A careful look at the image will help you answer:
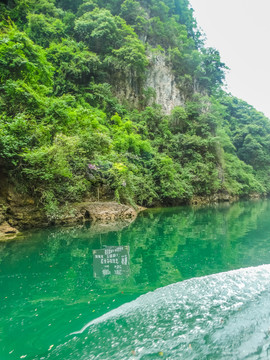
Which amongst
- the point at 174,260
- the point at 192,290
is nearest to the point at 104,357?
the point at 192,290

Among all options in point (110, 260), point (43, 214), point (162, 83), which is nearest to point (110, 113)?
point (162, 83)

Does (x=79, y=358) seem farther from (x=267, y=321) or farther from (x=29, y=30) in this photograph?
(x=29, y=30)


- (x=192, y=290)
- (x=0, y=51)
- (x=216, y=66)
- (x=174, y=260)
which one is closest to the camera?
(x=192, y=290)

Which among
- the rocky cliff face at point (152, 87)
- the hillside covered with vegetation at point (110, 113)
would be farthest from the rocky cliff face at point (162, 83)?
the hillside covered with vegetation at point (110, 113)

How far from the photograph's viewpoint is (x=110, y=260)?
340 centimetres

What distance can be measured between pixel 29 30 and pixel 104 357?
21.6 m

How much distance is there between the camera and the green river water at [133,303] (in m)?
2.14

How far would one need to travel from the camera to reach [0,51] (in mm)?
7820

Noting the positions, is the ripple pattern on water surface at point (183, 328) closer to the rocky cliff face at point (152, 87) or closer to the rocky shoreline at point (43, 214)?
the rocky shoreline at point (43, 214)

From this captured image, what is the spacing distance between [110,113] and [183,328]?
17.3 m

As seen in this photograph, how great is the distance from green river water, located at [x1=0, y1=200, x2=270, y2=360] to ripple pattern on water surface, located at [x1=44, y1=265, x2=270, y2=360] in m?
0.01

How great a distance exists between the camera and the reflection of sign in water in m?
3.32

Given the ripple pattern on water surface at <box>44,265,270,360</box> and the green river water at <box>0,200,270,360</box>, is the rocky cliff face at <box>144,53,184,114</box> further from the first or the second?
the ripple pattern on water surface at <box>44,265,270,360</box>

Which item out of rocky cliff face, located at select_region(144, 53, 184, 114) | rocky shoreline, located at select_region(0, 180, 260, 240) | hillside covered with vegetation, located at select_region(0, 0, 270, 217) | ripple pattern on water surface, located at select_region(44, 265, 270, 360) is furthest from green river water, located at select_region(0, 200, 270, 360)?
rocky cliff face, located at select_region(144, 53, 184, 114)
